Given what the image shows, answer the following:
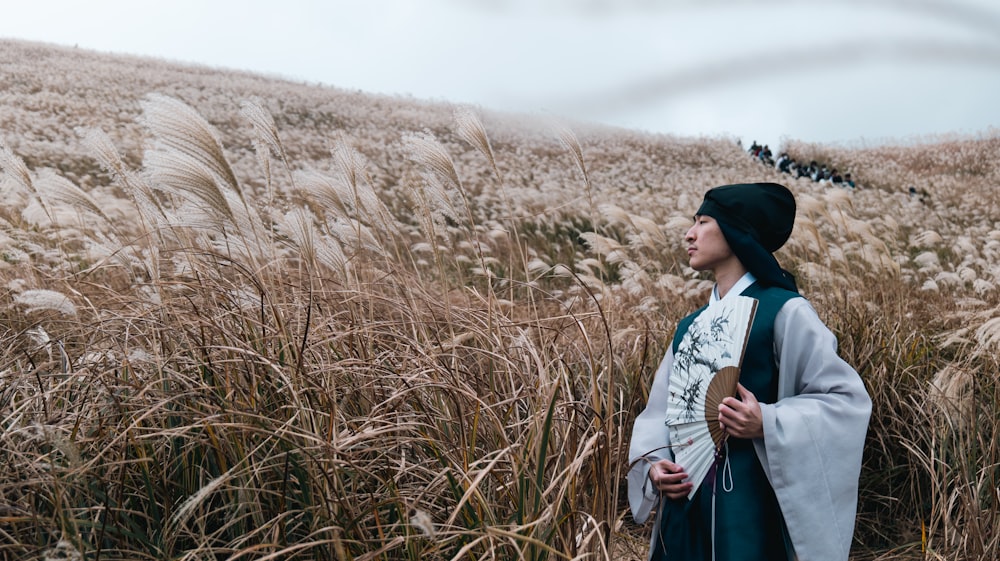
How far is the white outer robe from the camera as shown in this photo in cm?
182

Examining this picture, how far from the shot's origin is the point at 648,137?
89.6 feet

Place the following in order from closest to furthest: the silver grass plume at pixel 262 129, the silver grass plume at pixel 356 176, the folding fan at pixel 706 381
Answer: the folding fan at pixel 706 381, the silver grass plume at pixel 262 129, the silver grass plume at pixel 356 176

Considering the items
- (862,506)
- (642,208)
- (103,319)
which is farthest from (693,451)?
(642,208)

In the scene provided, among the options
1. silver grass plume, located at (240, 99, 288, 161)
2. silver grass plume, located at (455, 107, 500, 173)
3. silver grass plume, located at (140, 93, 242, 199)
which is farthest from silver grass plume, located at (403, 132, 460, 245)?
silver grass plume, located at (140, 93, 242, 199)

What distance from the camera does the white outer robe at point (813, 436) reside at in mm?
1823

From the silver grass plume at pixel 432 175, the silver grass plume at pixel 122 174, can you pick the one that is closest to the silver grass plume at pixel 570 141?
the silver grass plume at pixel 432 175

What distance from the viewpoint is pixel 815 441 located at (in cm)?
183

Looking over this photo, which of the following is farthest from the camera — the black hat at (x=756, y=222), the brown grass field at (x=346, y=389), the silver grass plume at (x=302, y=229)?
the silver grass plume at (x=302, y=229)

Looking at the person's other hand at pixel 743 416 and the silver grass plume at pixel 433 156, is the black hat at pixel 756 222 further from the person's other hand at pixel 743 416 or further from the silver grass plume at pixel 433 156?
the silver grass plume at pixel 433 156

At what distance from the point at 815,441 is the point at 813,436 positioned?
1cm

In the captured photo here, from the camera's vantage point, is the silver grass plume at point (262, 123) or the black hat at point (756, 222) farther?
the silver grass plume at point (262, 123)

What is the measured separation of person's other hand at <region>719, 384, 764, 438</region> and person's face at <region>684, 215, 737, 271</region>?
393 mm

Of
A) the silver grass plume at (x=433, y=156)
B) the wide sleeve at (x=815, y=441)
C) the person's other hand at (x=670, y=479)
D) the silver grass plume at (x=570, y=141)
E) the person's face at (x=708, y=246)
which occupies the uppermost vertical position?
the silver grass plume at (x=570, y=141)

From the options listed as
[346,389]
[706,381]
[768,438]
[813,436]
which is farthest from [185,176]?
[813,436]
